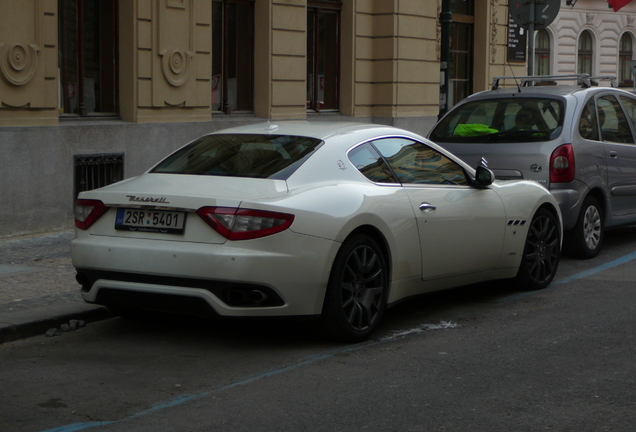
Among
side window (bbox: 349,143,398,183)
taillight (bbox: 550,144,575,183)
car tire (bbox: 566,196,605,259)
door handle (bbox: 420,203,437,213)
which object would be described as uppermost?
side window (bbox: 349,143,398,183)

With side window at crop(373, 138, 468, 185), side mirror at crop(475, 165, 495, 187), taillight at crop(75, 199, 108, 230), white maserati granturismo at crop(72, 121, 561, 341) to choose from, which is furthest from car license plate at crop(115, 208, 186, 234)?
side mirror at crop(475, 165, 495, 187)

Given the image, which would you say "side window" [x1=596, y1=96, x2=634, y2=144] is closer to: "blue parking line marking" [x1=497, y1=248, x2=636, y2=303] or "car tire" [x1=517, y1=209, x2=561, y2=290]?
"blue parking line marking" [x1=497, y1=248, x2=636, y2=303]

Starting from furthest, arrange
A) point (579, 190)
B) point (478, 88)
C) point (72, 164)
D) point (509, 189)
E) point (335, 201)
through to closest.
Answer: point (478, 88) < point (72, 164) < point (579, 190) < point (509, 189) < point (335, 201)

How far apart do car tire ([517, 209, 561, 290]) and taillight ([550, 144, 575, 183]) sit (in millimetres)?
1182

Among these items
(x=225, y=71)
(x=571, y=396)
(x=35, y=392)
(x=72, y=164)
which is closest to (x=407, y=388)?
(x=571, y=396)

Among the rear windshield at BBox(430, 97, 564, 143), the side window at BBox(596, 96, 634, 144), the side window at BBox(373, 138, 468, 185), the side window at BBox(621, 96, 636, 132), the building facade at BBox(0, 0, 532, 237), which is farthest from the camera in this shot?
the building facade at BBox(0, 0, 532, 237)

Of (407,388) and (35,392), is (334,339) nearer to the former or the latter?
(407,388)

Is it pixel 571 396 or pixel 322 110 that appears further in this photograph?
pixel 322 110

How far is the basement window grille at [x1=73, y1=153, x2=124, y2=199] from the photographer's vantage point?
12.6 meters

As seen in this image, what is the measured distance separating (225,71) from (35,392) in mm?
10835

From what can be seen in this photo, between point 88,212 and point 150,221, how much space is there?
516 mm

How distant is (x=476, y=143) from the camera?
34.5ft

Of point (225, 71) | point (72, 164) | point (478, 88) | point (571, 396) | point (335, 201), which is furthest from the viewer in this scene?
point (478, 88)

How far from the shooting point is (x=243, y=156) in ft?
22.8
